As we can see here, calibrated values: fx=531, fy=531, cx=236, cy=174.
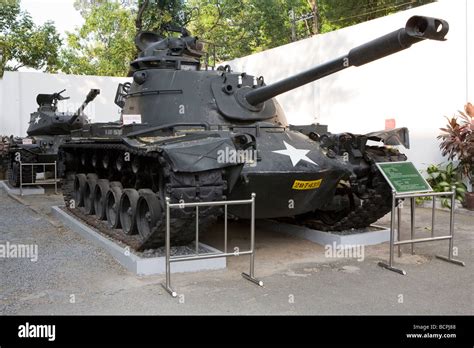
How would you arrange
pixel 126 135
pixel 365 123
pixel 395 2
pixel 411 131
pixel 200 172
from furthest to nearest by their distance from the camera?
pixel 395 2 < pixel 365 123 < pixel 411 131 < pixel 126 135 < pixel 200 172

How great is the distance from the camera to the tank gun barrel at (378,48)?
4777mm

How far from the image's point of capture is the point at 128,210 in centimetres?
771

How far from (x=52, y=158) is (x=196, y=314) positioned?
Answer: 11260 millimetres

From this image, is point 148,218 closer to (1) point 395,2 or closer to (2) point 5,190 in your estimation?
(2) point 5,190

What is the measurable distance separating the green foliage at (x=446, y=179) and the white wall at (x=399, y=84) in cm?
38

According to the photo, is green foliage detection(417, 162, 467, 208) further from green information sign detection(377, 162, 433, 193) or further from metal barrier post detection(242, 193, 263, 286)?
metal barrier post detection(242, 193, 263, 286)

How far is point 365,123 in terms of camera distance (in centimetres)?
1381

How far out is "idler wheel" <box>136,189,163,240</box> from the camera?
6707mm

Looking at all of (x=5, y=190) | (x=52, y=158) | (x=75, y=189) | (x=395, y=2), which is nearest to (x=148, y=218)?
(x=75, y=189)

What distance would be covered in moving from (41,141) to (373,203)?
10373 millimetres

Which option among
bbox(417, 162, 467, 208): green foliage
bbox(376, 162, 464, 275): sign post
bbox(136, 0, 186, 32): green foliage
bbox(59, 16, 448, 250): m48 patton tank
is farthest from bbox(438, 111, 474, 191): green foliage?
bbox(136, 0, 186, 32): green foliage

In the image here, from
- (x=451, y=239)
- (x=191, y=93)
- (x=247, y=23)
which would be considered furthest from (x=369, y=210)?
(x=247, y=23)

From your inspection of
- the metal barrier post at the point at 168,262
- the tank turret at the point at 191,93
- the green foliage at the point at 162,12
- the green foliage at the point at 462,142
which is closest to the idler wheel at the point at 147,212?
the metal barrier post at the point at 168,262

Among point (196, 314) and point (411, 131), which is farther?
point (411, 131)
